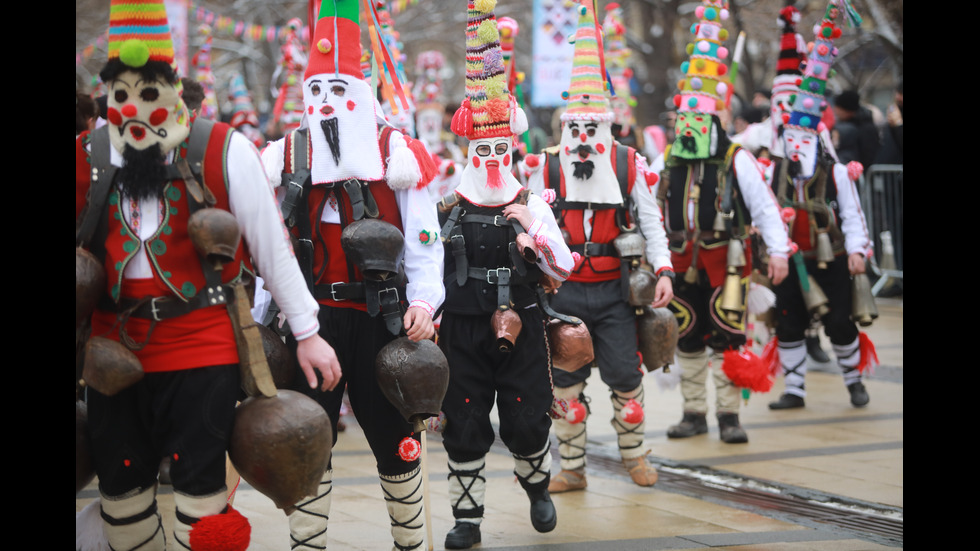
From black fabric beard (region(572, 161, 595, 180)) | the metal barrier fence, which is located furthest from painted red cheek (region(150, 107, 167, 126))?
the metal barrier fence

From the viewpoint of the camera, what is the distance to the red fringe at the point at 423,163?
439 centimetres

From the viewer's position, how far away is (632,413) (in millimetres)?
6332

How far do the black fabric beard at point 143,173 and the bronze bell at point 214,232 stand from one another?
0.53 feet

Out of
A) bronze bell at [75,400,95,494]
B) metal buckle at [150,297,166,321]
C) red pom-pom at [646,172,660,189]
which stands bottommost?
bronze bell at [75,400,95,494]

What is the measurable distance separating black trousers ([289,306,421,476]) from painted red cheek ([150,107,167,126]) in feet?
3.79

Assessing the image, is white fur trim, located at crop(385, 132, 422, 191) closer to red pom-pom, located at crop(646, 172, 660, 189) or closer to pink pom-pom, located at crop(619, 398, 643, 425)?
red pom-pom, located at crop(646, 172, 660, 189)

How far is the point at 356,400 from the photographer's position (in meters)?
4.36

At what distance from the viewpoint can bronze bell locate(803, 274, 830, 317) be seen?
8.42 meters

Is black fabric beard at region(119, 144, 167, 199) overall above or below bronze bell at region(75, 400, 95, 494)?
above

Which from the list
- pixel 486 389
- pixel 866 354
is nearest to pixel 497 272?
pixel 486 389

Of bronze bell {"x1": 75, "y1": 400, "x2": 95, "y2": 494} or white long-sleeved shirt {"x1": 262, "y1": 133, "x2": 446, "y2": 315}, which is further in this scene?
white long-sleeved shirt {"x1": 262, "y1": 133, "x2": 446, "y2": 315}

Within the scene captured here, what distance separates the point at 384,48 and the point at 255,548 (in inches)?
91.3

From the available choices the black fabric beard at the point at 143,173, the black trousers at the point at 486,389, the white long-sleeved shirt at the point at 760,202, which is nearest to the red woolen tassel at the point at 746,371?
the white long-sleeved shirt at the point at 760,202

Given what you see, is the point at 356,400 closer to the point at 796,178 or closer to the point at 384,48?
the point at 384,48
